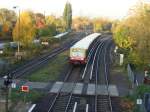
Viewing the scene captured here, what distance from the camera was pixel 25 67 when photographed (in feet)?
148

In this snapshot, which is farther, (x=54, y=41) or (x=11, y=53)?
(x=54, y=41)

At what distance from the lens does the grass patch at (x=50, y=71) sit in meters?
38.6

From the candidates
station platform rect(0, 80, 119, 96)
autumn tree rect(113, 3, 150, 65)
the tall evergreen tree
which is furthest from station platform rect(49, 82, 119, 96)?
the tall evergreen tree

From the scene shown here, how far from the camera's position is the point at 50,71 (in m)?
43.1

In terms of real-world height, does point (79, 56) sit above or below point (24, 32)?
below

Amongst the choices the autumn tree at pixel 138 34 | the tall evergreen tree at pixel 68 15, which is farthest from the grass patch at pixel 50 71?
the tall evergreen tree at pixel 68 15

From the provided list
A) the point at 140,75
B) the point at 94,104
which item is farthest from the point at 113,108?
the point at 140,75

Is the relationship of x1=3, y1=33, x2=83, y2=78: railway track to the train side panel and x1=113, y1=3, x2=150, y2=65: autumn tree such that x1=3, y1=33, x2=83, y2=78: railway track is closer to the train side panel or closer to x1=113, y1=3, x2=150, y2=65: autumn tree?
the train side panel

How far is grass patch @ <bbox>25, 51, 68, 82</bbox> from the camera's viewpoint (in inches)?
1521

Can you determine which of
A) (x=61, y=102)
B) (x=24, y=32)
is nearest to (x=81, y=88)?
(x=61, y=102)

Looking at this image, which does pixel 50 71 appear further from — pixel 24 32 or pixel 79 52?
pixel 24 32

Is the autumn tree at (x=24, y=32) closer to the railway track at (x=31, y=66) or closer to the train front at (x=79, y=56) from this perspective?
the railway track at (x=31, y=66)

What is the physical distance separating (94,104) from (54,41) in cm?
5364

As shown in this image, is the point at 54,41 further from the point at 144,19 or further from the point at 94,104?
the point at 94,104
